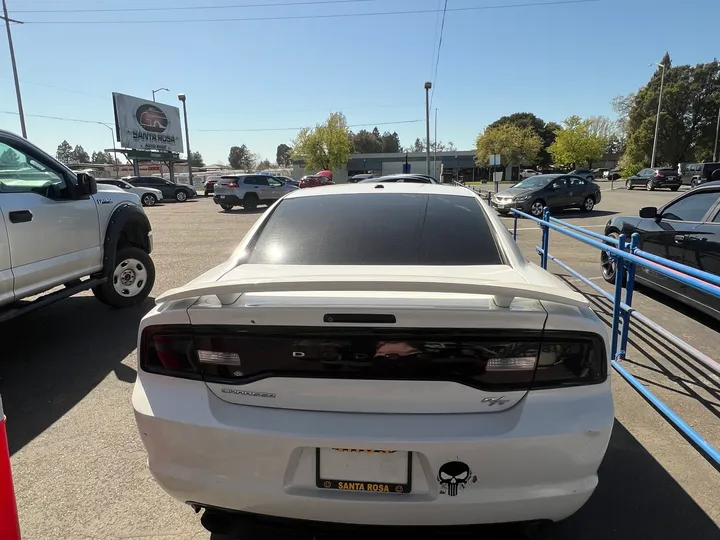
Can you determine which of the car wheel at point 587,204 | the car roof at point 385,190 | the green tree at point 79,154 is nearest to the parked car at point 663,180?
the car wheel at point 587,204

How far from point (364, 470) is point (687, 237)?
5.14 metres

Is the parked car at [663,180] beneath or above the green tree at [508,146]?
beneath

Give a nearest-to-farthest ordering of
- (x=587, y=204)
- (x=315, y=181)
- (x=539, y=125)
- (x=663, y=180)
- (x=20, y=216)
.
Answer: (x=20, y=216), (x=587, y=204), (x=315, y=181), (x=663, y=180), (x=539, y=125)

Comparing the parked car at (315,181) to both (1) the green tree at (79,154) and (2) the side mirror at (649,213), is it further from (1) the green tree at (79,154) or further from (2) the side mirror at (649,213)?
(1) the green tree at (79,154)

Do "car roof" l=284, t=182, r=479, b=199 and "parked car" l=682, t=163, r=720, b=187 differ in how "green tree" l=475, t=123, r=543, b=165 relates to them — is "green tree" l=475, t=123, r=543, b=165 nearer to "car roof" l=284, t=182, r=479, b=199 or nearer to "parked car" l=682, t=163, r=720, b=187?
"parked car" l=682, t=163, r=720, b=187

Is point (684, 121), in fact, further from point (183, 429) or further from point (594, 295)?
point (183, 429)

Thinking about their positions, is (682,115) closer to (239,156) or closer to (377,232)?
(377,232)

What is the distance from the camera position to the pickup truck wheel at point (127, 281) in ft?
18.6

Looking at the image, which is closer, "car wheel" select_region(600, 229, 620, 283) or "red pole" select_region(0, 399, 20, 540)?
"red pole" select_region(0, 399, 20, 540)

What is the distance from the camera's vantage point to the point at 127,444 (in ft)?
9.99

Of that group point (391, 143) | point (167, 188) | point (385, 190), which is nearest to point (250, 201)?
point (167, 188)

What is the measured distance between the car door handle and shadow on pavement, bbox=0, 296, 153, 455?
1.32m

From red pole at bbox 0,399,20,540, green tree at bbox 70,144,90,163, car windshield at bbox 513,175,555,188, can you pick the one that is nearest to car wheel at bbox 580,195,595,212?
car windshield at bbox 513,175,555,188

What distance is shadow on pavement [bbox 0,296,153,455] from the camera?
3467 millimetres
